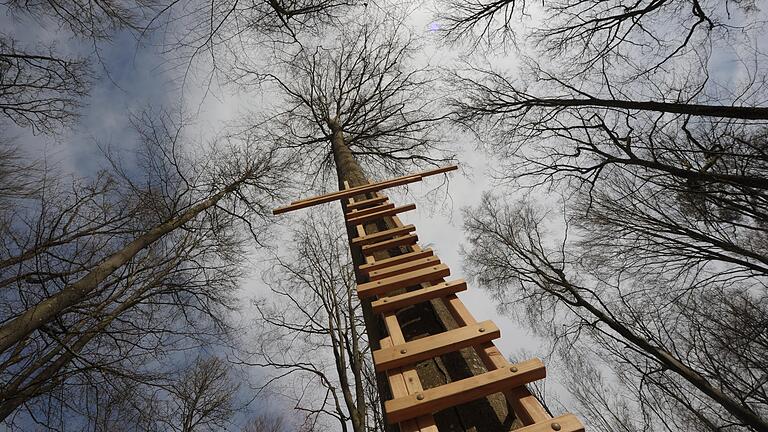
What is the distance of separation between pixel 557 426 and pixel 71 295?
16.4 feet

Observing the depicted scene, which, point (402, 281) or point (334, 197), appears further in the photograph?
point (334, 197)

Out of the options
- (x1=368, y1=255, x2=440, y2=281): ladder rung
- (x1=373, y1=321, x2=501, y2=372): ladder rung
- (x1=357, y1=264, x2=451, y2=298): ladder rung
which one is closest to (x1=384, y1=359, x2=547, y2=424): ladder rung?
(x1=373, y1=321, x2=501, y2=372): ladder rung

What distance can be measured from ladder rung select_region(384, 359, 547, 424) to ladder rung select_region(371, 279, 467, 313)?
0.71m

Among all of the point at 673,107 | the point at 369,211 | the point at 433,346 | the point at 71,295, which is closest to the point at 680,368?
the point at 673,107

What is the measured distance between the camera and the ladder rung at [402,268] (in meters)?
2.37

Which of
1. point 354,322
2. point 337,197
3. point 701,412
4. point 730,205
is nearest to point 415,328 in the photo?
point 337,197

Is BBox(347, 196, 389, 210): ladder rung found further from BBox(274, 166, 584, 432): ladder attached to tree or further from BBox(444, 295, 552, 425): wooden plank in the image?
BBox(444, 295, 552, 425): wooden plank

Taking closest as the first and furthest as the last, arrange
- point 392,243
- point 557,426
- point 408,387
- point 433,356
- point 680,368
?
point 557,426 → point 408,387 → point 433,356 → point 392,243 → point 680,368

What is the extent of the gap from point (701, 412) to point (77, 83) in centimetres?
1392

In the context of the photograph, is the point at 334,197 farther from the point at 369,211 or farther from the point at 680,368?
the point at 680,368

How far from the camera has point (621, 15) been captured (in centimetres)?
550

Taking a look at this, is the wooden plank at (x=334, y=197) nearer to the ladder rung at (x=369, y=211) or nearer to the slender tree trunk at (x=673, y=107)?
the ladder rung at (x=369, y=211)

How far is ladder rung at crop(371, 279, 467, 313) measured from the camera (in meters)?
1.99

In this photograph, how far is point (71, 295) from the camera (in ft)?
12.4
